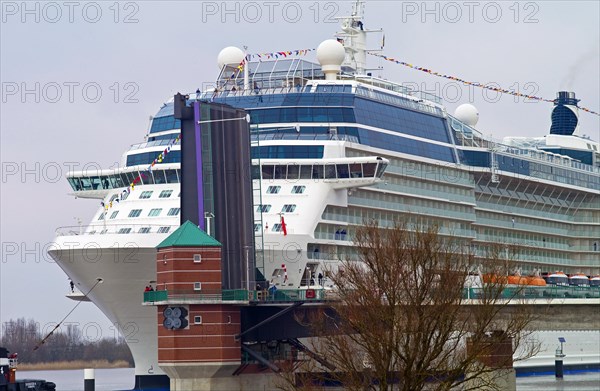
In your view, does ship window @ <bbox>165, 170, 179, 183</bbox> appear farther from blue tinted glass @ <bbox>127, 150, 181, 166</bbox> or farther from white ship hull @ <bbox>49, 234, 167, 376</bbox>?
white ship hull @ <bbox>49, 234, 167, 376</bbox>

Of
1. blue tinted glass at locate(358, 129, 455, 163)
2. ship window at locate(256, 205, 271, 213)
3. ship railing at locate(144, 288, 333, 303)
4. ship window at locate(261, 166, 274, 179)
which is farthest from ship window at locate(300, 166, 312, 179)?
ship railing at locate(144, 288, 333, 303)

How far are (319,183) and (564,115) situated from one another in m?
50.6

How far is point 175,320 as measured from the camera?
68.8 metres

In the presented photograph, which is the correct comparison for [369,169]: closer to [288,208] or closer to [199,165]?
[288,208]

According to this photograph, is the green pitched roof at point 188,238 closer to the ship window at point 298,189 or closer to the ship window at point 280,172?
the ship window at point 298,189

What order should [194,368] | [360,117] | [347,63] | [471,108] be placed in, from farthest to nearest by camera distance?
[471,108] → [347,63] → [360,117] → [194,368]

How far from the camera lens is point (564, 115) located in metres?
127

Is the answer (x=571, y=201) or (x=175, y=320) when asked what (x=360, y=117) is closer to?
(x=175, y=320)

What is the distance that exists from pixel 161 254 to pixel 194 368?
17.8 feet

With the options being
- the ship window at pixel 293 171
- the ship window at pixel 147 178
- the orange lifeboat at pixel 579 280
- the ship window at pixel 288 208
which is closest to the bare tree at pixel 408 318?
the ship window at pixel 288 208

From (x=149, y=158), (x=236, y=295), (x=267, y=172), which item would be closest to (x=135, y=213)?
(x=149, y=158)

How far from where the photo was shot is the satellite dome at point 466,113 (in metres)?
112

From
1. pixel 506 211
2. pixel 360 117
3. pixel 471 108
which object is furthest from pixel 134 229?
pixel 471 108

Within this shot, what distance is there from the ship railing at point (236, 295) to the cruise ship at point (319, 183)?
11.1ft
